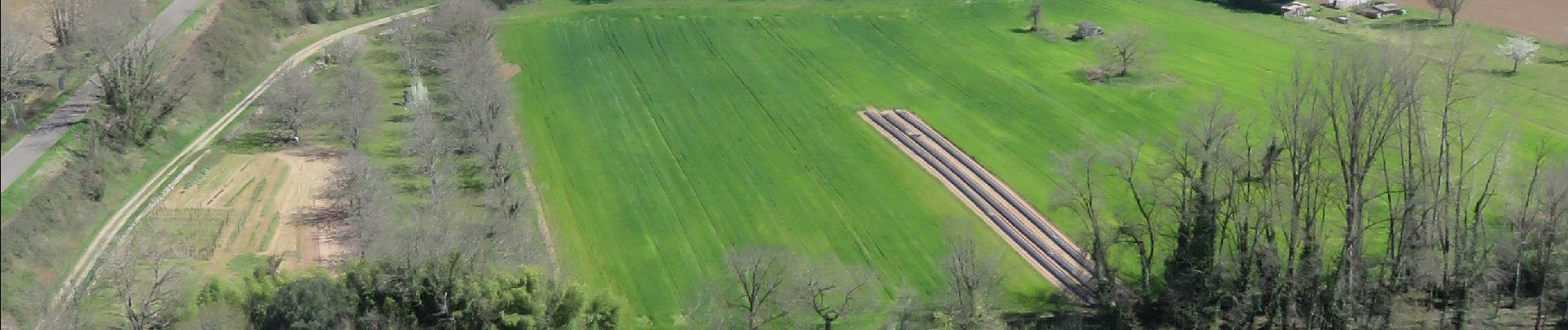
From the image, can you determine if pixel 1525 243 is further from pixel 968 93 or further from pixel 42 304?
pixel 42 304

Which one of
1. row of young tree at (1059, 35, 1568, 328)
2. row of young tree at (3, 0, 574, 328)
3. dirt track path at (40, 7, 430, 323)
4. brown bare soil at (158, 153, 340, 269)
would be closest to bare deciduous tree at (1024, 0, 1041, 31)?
row of young tree at (1059, 35, 1568, 328)

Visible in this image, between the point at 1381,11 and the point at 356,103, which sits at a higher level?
the point at 1381,11

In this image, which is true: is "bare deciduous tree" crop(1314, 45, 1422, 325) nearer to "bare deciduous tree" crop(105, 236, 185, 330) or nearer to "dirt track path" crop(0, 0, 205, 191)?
"bare deciduous tree" crop(105, 236, 185, 330)

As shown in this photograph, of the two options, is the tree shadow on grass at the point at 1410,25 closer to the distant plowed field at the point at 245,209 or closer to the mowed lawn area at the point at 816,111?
the mowed lawn area at the point at 816,111

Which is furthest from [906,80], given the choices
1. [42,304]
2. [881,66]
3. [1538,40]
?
[42,304]

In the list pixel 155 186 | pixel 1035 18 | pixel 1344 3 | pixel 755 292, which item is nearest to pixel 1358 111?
pixel 755 292

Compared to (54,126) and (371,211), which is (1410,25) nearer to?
(371,211)
